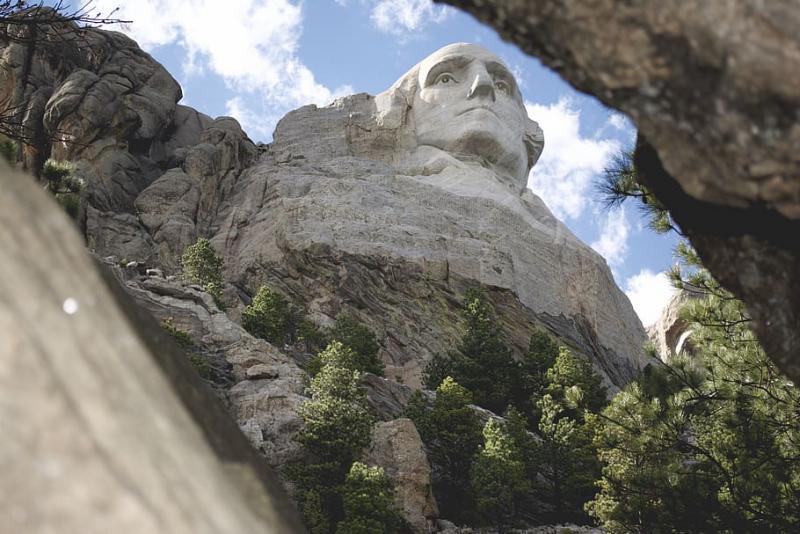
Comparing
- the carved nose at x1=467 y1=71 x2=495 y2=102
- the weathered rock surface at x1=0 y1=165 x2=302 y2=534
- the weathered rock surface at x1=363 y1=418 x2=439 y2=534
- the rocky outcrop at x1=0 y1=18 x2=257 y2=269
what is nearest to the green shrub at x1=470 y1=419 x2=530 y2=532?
the weathered rock surface at x1=363 y1=418 x2=439 y2=534

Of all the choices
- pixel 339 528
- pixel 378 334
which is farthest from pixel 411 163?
pixel 339 528

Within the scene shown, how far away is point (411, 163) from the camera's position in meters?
41.6

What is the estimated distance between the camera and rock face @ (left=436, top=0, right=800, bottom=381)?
265 centimetres

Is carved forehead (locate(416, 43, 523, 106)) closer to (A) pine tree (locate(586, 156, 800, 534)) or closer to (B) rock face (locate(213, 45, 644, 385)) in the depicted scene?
(B) rock face (locate(213, 45, 644, 385))

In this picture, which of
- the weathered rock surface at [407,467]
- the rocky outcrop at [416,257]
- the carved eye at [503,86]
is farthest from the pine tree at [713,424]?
the carved eye at [503,86]

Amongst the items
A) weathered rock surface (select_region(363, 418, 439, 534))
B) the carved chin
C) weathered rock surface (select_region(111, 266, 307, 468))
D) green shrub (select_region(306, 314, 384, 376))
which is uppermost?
the carved chin

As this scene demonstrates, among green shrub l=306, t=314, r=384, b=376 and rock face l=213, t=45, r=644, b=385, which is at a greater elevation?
rock face l=213, t=45, r=644, b=385

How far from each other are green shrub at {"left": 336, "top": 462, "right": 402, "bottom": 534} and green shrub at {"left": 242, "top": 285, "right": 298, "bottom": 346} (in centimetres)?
1055

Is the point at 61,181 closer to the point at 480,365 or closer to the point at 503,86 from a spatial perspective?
the point at 480,365

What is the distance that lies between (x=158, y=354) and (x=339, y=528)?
45.8 ft

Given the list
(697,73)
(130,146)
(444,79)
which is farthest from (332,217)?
(697,73)

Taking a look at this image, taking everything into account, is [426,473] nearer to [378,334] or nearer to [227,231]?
[378,334]

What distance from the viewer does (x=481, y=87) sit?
42.0 metres

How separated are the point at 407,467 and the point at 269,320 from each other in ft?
32.7
